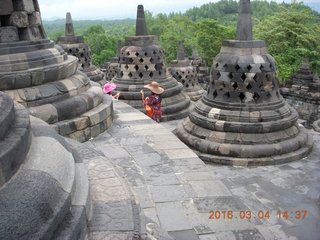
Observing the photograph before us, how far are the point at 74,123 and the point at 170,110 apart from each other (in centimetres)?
511

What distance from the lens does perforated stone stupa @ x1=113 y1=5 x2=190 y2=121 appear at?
30.9 feet

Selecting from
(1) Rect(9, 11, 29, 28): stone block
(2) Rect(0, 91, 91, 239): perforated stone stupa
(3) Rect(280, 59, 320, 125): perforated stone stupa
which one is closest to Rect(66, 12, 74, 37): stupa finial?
(1) Rect(9, 11, 29, 28): stone block

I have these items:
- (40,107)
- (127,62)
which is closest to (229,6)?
A: (127,62)

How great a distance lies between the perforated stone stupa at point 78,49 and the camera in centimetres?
1158

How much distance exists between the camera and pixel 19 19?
4.36m

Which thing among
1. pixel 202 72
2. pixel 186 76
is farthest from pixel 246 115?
pixel 202 72

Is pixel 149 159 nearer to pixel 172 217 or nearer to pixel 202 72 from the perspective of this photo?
pixel 172 217

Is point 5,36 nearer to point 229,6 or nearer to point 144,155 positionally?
point 144,155

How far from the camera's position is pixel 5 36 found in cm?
430

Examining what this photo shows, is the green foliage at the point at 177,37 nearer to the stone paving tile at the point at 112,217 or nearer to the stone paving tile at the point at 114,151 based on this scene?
the stone paving tile at the point at 114,151

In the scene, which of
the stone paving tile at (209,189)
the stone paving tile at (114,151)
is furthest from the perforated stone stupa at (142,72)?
the stone paving tile at (209,189)

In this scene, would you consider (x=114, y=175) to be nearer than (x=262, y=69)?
Yes

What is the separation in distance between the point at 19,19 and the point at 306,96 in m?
12.7

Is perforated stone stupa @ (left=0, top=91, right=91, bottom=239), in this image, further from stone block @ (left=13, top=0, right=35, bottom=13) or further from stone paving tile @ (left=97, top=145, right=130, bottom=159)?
stone block @ (left=13, top=0, right=35, bottom=13)
